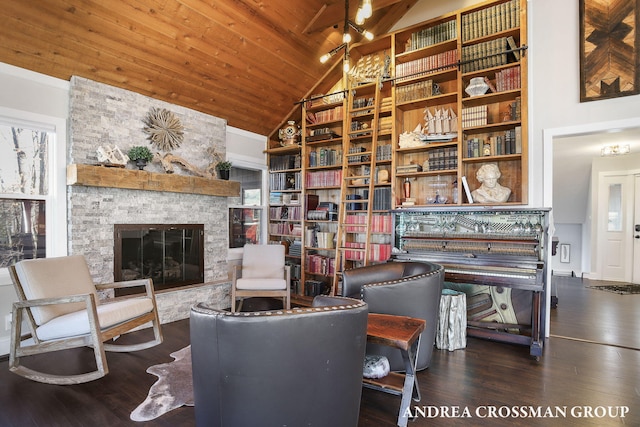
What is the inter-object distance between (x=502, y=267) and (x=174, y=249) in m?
3.79

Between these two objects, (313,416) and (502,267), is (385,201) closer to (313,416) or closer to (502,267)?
(502,267)

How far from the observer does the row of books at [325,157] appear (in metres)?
5.01

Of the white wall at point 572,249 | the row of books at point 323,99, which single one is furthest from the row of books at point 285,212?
the white wall at point 572,249

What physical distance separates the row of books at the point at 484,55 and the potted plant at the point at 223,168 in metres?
3.26

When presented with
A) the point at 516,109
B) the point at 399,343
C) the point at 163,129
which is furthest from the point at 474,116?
the point at 163,129

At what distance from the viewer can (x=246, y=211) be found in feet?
18.2

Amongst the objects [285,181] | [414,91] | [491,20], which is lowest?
[285,181]

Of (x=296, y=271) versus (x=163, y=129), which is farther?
(x=296, y=271)

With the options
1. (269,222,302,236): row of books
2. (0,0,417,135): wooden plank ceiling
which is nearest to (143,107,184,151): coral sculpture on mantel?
(0,0,417,135): wooden plank ceiling

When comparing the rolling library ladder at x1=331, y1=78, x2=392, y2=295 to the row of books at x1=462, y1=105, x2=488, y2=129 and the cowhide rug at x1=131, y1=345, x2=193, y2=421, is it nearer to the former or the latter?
the row of books at x1=462, y1=105, x2=488, y2=129

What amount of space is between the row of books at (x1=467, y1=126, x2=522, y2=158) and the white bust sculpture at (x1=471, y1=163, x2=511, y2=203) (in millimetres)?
166

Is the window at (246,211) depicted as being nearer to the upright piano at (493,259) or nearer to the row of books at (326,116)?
the row of books at (326,116)

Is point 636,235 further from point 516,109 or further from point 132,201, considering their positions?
point 132,201

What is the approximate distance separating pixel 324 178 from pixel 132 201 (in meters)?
2.56
